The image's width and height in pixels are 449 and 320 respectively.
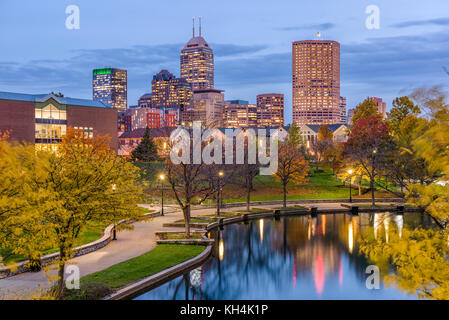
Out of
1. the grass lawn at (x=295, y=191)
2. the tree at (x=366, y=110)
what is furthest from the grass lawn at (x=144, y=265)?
the tree at (x=366, y=110)

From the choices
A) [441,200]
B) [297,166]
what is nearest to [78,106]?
[297,166]

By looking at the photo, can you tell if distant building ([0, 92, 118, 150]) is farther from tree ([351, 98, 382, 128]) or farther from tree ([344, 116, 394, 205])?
tree ([351, 98, 382, 128])

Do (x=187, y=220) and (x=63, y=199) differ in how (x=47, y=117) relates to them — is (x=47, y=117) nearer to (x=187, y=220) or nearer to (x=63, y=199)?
(x=187, y=220)

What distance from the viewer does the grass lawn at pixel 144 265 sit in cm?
1903

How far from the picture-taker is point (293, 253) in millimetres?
28781

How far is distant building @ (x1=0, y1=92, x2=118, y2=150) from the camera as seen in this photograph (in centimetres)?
7844

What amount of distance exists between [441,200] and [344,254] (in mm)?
15920

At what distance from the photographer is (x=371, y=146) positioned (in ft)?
185

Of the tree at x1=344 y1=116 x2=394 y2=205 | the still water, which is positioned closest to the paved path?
the still water

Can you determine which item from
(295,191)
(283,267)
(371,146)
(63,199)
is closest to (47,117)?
(295,191)

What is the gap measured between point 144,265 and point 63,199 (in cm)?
816
